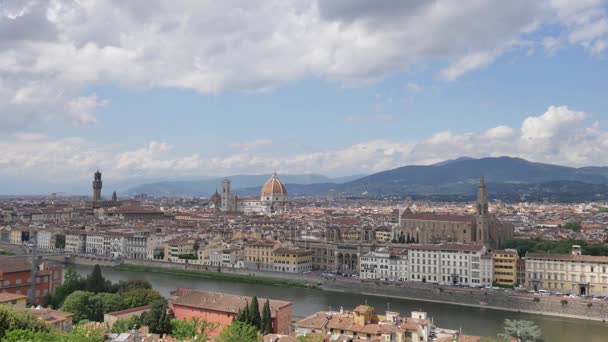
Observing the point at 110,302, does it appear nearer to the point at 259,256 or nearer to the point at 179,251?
the point at 259,256

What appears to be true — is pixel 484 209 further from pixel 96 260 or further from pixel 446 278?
pixel 96 260

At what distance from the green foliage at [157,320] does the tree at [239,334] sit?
1.96m

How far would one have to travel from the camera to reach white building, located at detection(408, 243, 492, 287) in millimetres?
26672

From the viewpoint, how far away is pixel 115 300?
16938 mm

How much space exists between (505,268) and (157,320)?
1716 centimetres

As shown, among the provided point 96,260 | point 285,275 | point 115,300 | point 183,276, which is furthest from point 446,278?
point 96,260

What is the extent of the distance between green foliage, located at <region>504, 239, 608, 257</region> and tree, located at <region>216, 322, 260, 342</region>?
20174mm

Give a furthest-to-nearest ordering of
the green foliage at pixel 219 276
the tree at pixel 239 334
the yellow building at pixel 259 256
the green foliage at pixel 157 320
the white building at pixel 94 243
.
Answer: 1. the white building at pixel 94 243
2. the yellow building at pixel 259 256
3. the green foliage at pixel 219 276
4. the green foliage at pixel 157 320
5. the tree at pixel 239 334

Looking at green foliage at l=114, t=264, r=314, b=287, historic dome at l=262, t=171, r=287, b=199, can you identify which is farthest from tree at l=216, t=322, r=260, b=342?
historic dome at l=262, t=171, r=287, b=199

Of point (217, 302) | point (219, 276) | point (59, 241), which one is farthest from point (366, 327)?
point (59, 241)

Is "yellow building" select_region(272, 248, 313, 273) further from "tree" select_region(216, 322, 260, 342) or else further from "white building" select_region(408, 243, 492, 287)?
"tree" select_region(216, 322, 260, 342)

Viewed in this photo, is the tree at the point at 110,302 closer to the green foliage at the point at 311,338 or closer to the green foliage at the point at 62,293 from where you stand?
the green foliage at the point at 62,293

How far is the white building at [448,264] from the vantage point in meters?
26.7

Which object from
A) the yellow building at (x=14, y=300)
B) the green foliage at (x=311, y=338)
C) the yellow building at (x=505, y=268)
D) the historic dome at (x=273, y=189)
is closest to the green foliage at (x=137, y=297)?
the yellow building at (x=14, y=300)
